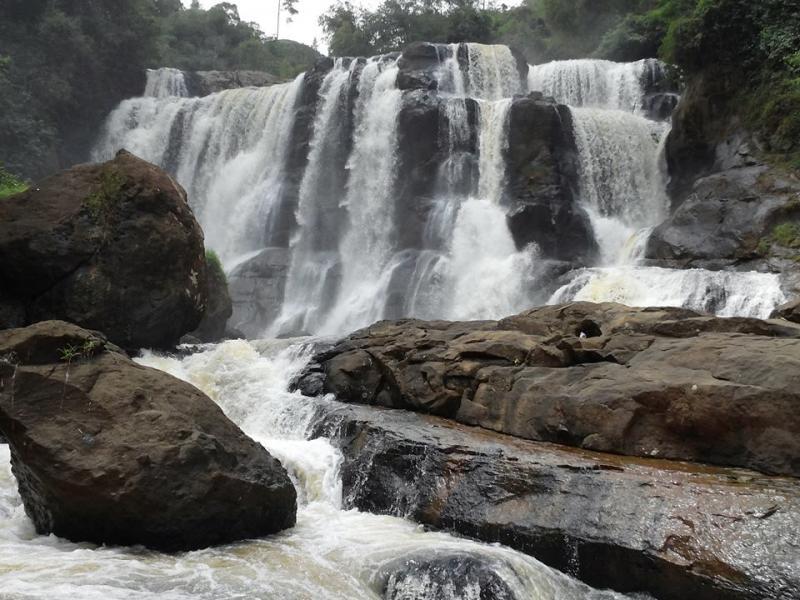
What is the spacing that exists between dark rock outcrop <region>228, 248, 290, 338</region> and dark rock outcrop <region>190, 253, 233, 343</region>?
3002mm

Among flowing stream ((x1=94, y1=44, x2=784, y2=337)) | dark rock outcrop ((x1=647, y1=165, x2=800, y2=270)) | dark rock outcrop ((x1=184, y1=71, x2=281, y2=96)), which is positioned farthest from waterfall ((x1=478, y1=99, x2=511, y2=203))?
dark rock outcrop ((x1=184, y1=71, x2=281, y2=96))

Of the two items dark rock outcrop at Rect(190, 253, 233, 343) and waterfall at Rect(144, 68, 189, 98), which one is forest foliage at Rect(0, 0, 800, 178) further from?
dark rock outcrop at Rect(190, 253, 233, 343)

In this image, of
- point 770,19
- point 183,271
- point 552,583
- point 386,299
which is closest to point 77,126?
point 386,299

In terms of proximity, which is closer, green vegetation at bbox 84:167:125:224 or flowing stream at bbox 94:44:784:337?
green vegetation at bbox 84:167:125:224

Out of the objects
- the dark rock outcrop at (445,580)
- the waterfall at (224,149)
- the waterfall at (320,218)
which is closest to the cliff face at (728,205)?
the dark rock outcrop at (445,580)

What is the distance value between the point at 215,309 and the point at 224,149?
1312 centimetres

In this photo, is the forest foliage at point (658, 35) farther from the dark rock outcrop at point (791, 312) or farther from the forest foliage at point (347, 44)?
the dark rock outcrop at point (791, 312)

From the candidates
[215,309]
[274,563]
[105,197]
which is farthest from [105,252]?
[274,563]

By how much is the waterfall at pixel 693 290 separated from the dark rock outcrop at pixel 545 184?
4.80 m

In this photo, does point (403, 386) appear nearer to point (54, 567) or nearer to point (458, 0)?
point (54, 567)

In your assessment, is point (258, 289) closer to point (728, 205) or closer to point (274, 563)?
point (728, 205)

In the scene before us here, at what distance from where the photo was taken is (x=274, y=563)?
17.4 feet

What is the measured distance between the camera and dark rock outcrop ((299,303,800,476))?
20.2 ft

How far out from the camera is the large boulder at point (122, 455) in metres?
5.53
